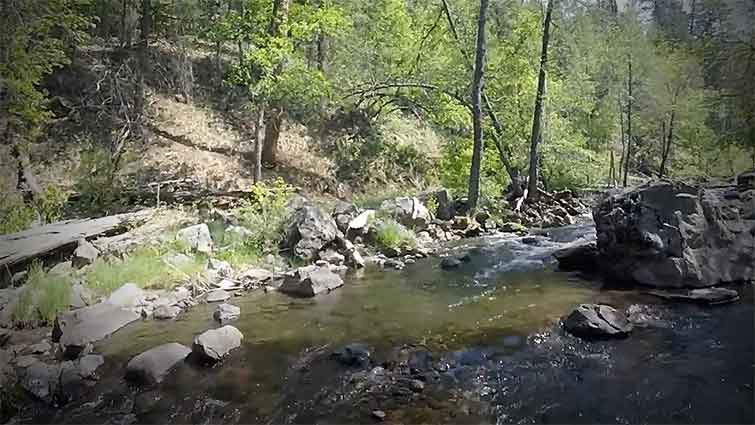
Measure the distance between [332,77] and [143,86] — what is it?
617 cm

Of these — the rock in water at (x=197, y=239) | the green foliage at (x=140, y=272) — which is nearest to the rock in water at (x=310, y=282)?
the green foliage at (x=140, y=272)

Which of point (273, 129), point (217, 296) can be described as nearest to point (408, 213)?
point (217, 296)

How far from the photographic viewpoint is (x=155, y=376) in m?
5.11

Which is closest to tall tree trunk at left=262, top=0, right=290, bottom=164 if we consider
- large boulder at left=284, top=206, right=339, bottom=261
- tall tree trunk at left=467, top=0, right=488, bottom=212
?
tall tree trunk at left=467, top=0, right=488, bottom=212

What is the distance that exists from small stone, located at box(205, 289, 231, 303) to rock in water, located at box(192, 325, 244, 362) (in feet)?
5.76

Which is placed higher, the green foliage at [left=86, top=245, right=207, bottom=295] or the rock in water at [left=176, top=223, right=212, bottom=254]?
the rock in water at [left=176, top=223, right=212, bottom=254]

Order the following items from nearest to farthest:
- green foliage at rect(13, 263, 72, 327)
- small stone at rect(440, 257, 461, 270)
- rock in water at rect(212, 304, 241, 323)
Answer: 1. green foliage at rect(13, 263, 72, 327)
2. rock in water at rect(212, 304, 241, 323)
3. small stone at rect(440, 257, 461, 270)

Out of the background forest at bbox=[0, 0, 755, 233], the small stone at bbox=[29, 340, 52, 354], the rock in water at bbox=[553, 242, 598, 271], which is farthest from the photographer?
the background forest at bbox=[0, 0, 755, 233]

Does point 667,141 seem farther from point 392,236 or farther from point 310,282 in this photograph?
point 310,282

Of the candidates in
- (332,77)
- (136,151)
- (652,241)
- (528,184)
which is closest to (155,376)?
(652,241)

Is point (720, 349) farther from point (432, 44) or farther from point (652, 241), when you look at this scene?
point (432, 44)

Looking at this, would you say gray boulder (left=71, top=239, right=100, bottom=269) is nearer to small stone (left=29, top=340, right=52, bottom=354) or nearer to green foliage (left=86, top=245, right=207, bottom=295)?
green foliage (left=86, top=245, right=207, bottom=295)

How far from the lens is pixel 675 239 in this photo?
7.89 m

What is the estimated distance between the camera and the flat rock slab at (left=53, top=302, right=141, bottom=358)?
573cm
